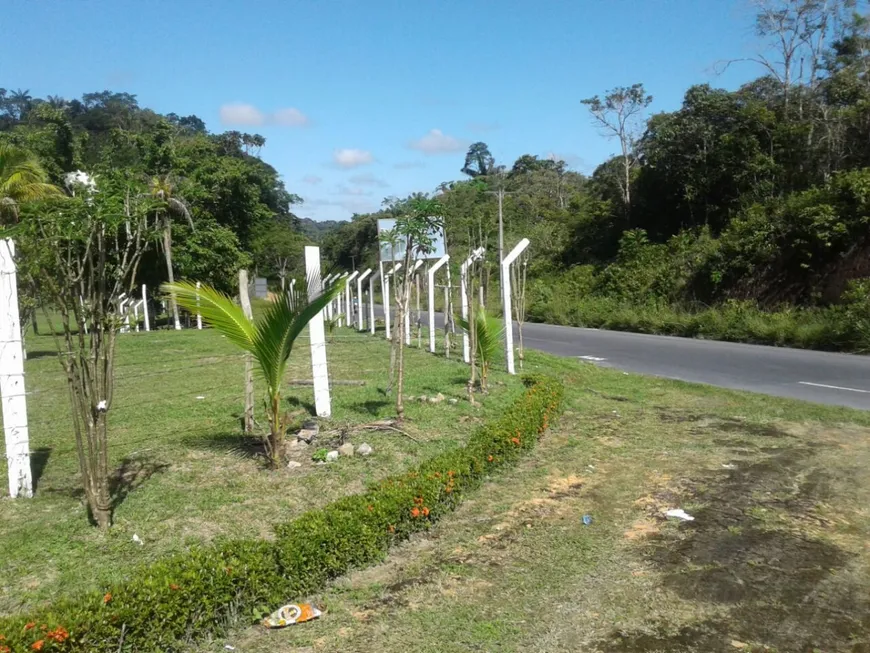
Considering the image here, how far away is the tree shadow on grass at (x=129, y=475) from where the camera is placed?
5141mm

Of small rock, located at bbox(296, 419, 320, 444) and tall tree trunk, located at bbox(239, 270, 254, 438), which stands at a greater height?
tall tree trunk, located at bbox(239, 270, 254, 438)

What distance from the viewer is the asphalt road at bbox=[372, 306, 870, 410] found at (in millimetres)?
10750

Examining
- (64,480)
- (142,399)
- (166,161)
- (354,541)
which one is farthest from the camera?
(166,161)

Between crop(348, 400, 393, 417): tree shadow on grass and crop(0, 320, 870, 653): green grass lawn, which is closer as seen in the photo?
crop(0, 320, 870, 653): green grass lawn

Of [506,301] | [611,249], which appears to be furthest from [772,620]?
[611,249]

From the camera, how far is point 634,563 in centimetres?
447

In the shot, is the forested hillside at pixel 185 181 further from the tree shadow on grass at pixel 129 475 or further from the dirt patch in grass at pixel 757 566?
the dirt patch in grass at pixel 757 566

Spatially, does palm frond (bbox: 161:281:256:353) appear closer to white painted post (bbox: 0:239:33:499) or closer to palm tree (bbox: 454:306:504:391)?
white painted post (bbox: 0:239:33:499)

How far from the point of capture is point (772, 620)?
3721 mm

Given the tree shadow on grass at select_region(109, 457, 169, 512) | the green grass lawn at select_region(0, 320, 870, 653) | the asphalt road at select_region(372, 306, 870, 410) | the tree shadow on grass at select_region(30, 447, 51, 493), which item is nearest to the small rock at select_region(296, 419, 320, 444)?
the green grass lawn at select_region(0, 320, 870, 653)

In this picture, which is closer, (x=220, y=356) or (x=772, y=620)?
(x=772, y=620)

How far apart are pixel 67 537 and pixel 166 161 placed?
25221 millimetres

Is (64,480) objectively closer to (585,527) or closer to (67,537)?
(67,537)

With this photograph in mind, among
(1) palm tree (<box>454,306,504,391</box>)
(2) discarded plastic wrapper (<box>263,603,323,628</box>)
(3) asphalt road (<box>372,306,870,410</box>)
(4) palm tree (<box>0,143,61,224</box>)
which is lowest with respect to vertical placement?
(2) discarded plastic wrapper (<box>263,603,323,628</box>)
